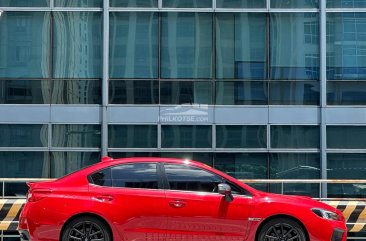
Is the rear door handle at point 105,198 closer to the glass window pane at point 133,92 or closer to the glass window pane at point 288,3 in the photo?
the glass window pane at point 133,92

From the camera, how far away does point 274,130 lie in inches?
612

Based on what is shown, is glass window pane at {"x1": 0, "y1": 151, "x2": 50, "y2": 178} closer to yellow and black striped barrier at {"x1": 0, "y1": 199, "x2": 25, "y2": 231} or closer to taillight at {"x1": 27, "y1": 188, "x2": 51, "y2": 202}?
yellow and black striped barrier at {"x1": 0, "y1": 199, "x2": 25, "y2": 231}

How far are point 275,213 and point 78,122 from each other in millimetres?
8182

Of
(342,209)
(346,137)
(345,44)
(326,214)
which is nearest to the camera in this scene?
(326,214)

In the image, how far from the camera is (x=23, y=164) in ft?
51.2

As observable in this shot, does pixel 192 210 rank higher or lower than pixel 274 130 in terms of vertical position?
lower

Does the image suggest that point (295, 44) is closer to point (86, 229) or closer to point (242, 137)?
point (242, 137)

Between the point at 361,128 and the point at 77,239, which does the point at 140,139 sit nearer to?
the point at 361,128

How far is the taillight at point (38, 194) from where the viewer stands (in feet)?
27.5

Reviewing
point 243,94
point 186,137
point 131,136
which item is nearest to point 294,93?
point 243,94

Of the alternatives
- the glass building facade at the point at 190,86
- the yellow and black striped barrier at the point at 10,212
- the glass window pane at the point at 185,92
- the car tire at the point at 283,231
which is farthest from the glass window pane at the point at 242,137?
the car tire at the point at 283,231

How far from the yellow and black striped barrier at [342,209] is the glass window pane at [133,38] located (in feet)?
20.2

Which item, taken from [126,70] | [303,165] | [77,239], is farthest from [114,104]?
[77,239]

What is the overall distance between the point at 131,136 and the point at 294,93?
14.3 feet
